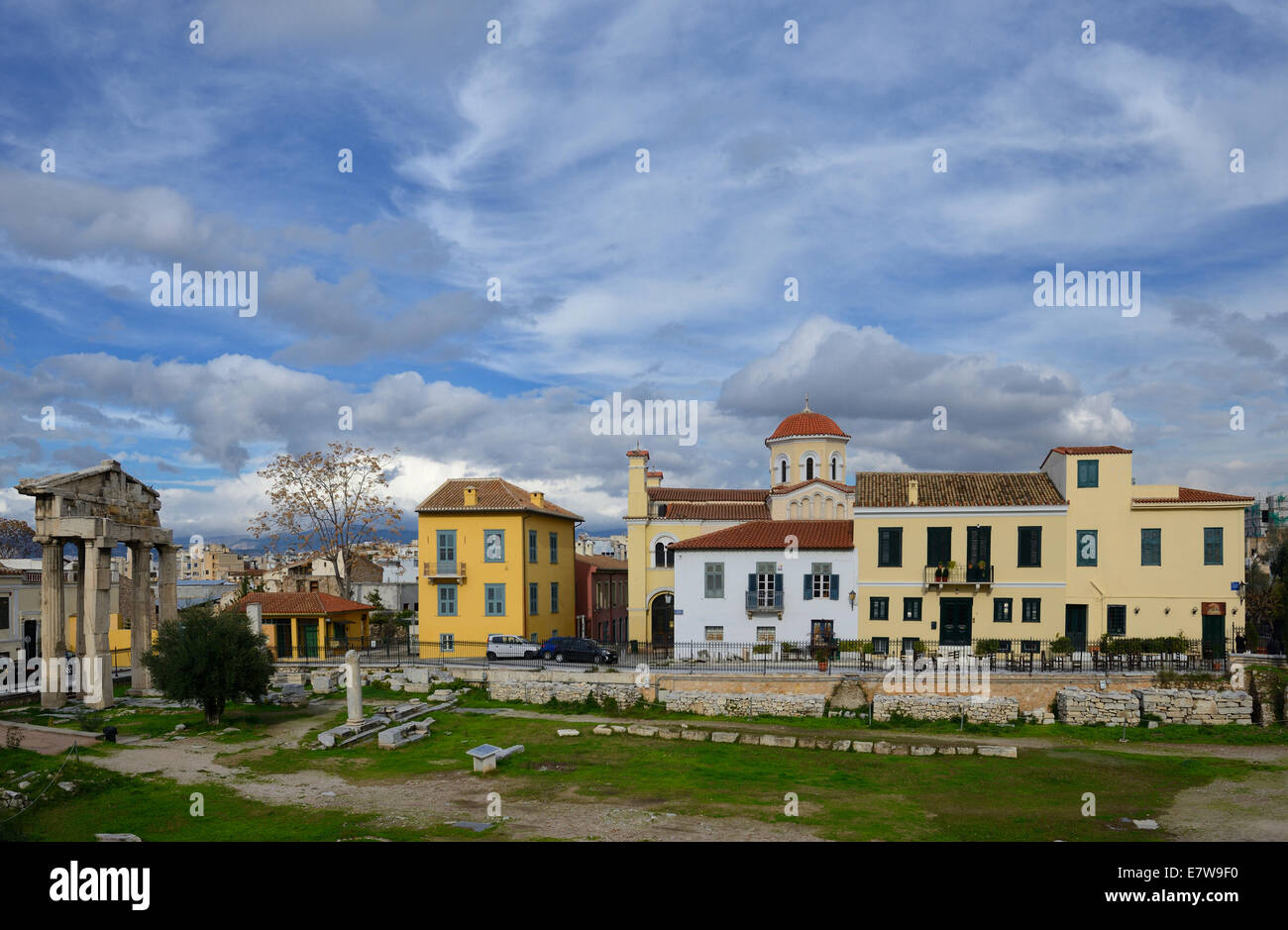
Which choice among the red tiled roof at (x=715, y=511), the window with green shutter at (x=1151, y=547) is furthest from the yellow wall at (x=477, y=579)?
the window with green shutter at (x=1151, y=547)

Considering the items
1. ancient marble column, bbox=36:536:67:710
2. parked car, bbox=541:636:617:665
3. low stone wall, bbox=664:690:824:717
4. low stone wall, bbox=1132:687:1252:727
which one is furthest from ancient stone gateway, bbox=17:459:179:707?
low stone wall, bbox=1132:687:1252:727

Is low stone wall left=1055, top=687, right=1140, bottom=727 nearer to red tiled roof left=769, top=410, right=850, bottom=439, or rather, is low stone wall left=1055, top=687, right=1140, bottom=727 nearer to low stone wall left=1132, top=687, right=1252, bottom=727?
low stone wall left=1132, top=687, right=1252, bottom=727

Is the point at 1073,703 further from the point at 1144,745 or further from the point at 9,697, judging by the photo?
the point at 9,697

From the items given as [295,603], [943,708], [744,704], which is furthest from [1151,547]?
[295,603]

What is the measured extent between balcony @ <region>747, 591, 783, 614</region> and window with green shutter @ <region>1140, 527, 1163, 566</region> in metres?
15.4

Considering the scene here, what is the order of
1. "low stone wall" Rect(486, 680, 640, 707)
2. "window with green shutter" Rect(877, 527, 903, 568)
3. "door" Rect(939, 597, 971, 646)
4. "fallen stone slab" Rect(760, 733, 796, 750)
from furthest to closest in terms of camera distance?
"window with green shutter" Rect(877, 527, 903, 568)
"door" Rect(939, 597, 971, 646)
"low stone wall" Rect(486, 680, 640, 707)
"fallen stone slab" Rect(760, 733, 796, 750)

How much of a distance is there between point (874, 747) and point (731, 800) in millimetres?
7758

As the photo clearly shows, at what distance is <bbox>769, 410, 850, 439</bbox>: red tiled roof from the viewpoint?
53969 mm

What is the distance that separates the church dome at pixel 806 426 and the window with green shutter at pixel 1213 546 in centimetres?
2072

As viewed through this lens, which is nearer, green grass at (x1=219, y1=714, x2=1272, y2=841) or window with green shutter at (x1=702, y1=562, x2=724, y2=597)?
green grass at (x1=219, y1=714, x2=1272, y2=841)

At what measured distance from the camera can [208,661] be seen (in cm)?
2839

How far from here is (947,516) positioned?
3934 cm

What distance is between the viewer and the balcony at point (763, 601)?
40688 mm

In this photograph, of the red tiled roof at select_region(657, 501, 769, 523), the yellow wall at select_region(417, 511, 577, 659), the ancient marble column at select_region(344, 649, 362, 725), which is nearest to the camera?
the ancient marble column at select_region(344, 649, 362, 725)
